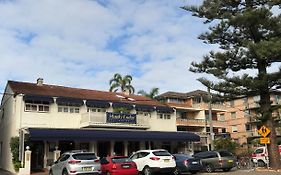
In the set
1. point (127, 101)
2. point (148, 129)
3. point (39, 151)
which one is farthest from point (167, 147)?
point (39, 151)

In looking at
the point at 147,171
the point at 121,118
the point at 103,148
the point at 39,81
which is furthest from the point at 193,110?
the point at 147,171

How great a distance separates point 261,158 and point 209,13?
12.4 meters

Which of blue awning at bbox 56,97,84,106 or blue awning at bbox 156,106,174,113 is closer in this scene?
blue awning at bbox 56,97,84,106

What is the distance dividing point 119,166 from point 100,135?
13.6m

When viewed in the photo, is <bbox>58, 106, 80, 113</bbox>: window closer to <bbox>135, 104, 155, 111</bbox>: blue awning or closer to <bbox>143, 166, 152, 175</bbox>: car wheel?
<bbox>135, 104, 155, 111</bbox>: blue awning

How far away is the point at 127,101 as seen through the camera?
134 feet

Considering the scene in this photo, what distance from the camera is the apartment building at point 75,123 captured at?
1252 inches

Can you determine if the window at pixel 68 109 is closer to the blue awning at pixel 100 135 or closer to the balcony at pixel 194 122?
the blue awning at pixel 100 135

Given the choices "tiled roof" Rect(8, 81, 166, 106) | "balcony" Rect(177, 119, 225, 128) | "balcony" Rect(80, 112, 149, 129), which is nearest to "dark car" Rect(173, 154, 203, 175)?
"balcony" Rect(80, 112, 149, 129)

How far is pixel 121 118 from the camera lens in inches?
1444

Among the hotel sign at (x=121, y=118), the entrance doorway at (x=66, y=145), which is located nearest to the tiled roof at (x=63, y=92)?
the hotel sign at (x=121, y=118)

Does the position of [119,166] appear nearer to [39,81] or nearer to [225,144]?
[39,81]

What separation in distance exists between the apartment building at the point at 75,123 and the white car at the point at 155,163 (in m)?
11.3

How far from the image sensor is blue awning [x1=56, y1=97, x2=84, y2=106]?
34312 millimetres
